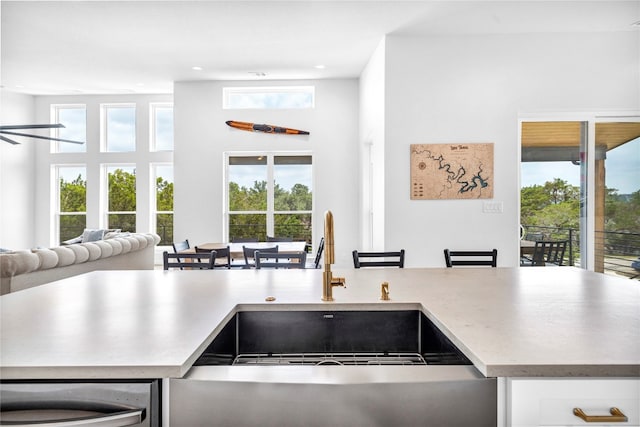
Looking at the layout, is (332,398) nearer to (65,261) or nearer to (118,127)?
(65,261)

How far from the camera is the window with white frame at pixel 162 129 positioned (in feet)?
24.6

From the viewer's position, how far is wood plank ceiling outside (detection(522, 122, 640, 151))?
14.3ft

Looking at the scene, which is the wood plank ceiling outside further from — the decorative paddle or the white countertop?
the decorative paddle

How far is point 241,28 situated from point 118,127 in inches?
182

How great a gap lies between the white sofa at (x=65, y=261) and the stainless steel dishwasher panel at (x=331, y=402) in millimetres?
3317

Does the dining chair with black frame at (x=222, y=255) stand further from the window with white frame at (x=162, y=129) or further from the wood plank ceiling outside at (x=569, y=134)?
the window with white frame at (x=162, y=129)

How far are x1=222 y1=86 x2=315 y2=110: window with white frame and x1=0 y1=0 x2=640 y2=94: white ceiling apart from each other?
1.86 ft

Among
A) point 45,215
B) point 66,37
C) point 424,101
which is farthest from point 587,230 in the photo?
point 45,215

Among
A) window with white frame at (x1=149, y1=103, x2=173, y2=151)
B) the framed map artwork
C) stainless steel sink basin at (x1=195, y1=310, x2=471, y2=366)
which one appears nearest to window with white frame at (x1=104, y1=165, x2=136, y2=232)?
window with white frame at (x1=149, y1=103, x2=173, y2=151)

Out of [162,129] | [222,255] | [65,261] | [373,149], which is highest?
[162,129]

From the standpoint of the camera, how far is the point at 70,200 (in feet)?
24.9

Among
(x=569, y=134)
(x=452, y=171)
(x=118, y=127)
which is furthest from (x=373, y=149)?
(x=118, y=127)

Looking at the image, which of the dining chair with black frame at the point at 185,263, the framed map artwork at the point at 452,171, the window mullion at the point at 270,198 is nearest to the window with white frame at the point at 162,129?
the window mullion at the point at 270,198

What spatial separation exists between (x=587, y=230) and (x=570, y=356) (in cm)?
437
